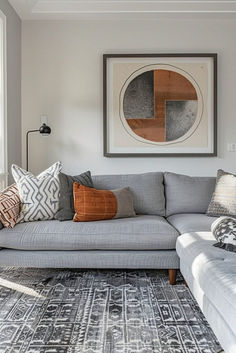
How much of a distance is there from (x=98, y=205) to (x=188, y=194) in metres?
0.92

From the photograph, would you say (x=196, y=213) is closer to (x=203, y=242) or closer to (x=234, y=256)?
(x=203, y=242)

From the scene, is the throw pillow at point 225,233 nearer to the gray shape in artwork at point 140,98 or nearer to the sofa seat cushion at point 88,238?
the sofa seat cushion at point 88,238

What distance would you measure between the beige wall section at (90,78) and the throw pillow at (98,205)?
41.7 inches

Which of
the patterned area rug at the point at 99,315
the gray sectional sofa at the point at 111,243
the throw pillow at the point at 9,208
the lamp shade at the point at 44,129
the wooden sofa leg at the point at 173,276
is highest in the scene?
the lamp shade at the point at 44,129

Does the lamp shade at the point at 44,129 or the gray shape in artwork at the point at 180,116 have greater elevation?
the gray shape in artwork at the point at 180,116

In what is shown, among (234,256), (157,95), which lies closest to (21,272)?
(234,256)

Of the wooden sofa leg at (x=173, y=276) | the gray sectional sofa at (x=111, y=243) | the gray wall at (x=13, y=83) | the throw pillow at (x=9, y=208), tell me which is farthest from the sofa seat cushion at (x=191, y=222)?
the gray wall at (x=13, y=83)

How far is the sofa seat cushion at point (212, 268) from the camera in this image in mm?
1438

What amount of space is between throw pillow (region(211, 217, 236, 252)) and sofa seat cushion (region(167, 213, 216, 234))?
328 mm

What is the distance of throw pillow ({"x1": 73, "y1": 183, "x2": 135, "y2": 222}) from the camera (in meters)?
2.76

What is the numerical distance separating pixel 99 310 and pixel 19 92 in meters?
2.64

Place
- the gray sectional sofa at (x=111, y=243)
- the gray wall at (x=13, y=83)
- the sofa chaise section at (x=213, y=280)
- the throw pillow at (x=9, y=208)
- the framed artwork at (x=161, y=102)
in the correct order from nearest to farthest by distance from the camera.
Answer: the sofa chaise section at (x=213, y=280) → the gray sectional sofa at (x=111, y=243) → the throw pillow at (x=9, y=208) → the gray wall at (x=13, y=83) → the framed artwork at (x=161, y=102)

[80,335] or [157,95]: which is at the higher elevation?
[157,95]

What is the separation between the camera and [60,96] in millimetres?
3912
